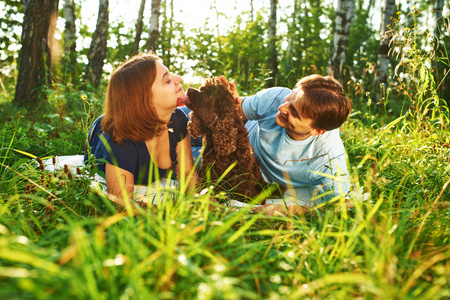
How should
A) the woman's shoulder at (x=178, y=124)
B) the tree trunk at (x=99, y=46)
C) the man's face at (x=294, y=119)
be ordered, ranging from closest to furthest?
the man's face at (x=294, y=119), the woman's shoulder at (x=178, y=124), the tree trunk at (x=99, y=46)

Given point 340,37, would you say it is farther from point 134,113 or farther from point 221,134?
point 134,113

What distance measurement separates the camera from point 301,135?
2.88 m

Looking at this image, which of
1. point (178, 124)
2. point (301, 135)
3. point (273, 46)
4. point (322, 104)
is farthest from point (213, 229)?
point (273, 46)

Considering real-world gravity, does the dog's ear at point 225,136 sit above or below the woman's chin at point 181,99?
below

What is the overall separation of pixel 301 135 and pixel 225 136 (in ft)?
2.42

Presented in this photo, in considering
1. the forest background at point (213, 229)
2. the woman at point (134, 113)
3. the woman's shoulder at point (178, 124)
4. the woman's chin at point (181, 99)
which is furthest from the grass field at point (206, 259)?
the woman's shoulder at point (178, 124)

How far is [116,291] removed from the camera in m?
1.04

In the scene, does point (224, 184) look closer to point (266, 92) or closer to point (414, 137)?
point (266, 92)

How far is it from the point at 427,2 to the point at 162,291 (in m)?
36.6

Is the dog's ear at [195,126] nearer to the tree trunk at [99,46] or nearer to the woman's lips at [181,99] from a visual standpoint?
the woman's lips at [181,99]

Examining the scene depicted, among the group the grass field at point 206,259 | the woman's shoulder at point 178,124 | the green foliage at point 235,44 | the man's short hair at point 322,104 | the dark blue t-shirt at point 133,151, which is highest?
the green foliage at point 235,44

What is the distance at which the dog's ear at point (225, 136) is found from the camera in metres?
2.55

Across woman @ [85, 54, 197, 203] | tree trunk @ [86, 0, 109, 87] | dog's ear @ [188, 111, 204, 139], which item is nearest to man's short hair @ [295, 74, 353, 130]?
dog's ear @ [188, 111, 204, 139]

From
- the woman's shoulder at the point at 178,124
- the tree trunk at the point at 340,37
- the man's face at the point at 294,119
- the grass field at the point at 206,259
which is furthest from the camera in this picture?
the tree trunk at the point at 340,37
